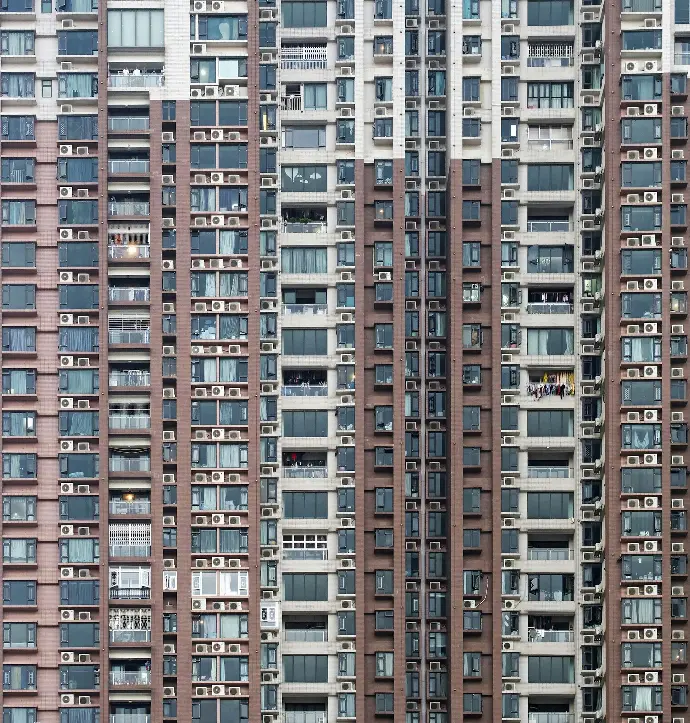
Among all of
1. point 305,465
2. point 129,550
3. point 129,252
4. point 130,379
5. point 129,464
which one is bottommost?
point 129,550

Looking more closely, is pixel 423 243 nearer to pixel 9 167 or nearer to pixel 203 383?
pixel 203 383

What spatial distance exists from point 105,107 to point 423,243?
1415cm

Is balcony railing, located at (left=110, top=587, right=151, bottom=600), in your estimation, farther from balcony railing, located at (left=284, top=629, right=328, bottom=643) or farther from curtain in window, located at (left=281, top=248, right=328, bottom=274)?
curtain in window, located at (left=281, top=248, right=328, bottom=274)

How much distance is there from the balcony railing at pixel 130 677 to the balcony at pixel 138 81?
23.6m

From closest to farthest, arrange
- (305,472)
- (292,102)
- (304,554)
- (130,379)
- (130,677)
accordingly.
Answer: (130,677) < (130,379) < (304,554) < (305,472) < (292,102)

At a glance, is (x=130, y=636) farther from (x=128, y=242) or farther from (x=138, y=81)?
(x=138, y=81)

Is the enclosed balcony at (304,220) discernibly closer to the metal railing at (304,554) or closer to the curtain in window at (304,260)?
the curtain in window at (304,260)

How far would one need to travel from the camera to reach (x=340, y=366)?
50.1m

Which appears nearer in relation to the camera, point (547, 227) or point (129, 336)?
point (129, 336)

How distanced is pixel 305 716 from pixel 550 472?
1417 cm

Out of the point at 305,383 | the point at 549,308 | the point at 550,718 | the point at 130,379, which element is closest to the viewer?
the point at 130,379

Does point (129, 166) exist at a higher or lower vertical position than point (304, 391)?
higher

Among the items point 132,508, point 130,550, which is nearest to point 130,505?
point 132,508

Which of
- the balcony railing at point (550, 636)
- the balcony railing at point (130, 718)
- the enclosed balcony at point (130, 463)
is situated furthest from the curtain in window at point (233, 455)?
the balcony railing at point (550, 636)
